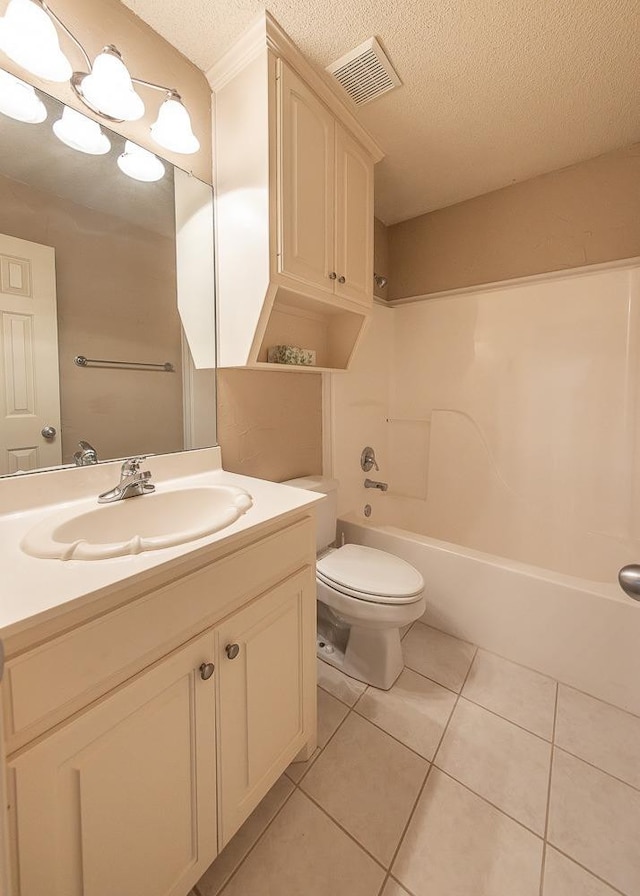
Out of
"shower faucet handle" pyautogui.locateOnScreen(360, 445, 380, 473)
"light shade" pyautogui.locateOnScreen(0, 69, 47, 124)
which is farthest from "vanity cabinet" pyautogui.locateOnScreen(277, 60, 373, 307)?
"shower faucet handle" pyautogui.locateOnScreen(360, 445, 380, 473)

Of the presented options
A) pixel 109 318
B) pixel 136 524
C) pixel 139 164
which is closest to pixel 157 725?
pixel 136 524

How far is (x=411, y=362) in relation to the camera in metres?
2.40

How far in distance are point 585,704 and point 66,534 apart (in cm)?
180

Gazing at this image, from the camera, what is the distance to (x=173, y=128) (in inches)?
45.4

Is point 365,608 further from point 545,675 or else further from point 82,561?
point 82,561

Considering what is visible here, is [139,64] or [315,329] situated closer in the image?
[139,64]

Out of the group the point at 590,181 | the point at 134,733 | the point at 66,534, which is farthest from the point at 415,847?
the point at 590,181

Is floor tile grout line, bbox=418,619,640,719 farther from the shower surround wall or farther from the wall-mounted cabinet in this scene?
the wall-mounted cabinet

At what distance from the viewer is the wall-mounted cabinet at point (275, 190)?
121 centimetres

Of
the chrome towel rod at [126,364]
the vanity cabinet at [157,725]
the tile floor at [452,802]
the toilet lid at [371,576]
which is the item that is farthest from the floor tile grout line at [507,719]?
the chrome towel rod at [126,364]

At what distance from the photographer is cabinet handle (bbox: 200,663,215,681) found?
75 cm

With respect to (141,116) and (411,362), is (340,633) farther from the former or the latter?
(141,116)

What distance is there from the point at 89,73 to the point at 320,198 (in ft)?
2.48

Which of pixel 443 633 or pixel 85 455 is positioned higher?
pixel 85 455
